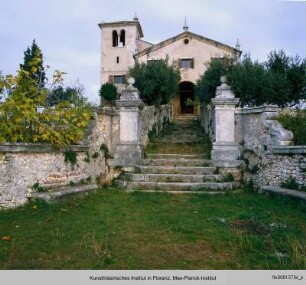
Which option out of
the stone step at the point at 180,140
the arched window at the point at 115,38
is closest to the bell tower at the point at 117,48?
the arched window at the point at 115,38

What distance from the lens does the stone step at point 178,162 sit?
10.3 meters

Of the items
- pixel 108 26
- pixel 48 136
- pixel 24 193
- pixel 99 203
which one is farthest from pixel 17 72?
pixel 108 26

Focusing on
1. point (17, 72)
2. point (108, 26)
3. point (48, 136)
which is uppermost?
point (108, 26)

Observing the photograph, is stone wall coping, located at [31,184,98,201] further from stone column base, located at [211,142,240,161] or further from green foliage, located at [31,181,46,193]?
stone column base, located at [211,142,240,161]

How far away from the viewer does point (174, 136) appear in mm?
14570

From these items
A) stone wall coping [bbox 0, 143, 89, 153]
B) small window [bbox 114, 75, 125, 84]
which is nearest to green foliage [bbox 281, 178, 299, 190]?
stone wall coping [bbox 0, 143, 89, 153]

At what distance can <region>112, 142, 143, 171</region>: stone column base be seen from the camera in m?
10.3

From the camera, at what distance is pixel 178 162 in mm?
10430

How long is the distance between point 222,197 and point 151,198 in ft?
6.24

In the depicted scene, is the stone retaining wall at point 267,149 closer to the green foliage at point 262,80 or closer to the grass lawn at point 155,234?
the grass lawn at point 155,234

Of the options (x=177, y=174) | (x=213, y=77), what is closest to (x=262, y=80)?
(x=213, y=77)

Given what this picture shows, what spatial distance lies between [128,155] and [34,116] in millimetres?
3618

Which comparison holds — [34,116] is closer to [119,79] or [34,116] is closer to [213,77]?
[213,77]
